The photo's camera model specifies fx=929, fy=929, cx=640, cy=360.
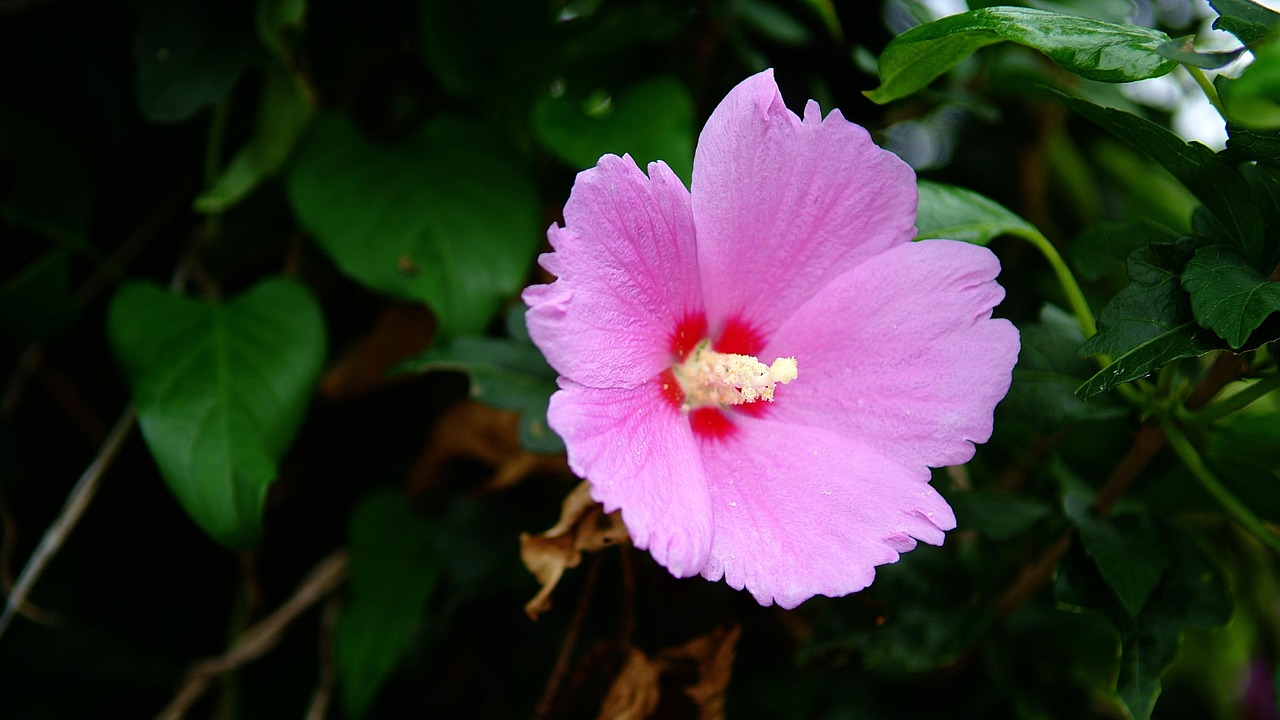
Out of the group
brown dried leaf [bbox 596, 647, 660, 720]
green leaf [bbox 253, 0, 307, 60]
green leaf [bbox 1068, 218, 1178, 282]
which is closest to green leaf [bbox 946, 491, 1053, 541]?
green leaf [bbox 1068, 218, 1178, 282]

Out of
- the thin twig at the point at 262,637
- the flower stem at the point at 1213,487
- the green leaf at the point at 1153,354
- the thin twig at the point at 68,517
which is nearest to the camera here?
the green leaf at the point at 1153,354

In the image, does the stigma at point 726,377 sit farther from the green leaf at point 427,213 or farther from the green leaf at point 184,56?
the green leaf at point 184,56

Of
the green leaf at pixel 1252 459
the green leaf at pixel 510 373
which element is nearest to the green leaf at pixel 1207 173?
Answer: the green leaf at pixel 1252 459

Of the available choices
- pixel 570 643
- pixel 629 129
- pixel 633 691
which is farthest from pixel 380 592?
pixel 629 129

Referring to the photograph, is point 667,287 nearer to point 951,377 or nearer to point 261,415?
point 951,377

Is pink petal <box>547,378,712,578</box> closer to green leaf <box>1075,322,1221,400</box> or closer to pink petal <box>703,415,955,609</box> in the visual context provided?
pink petal <box>703,415,955,609</box>

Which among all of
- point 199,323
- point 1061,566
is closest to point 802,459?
point 1061,566
